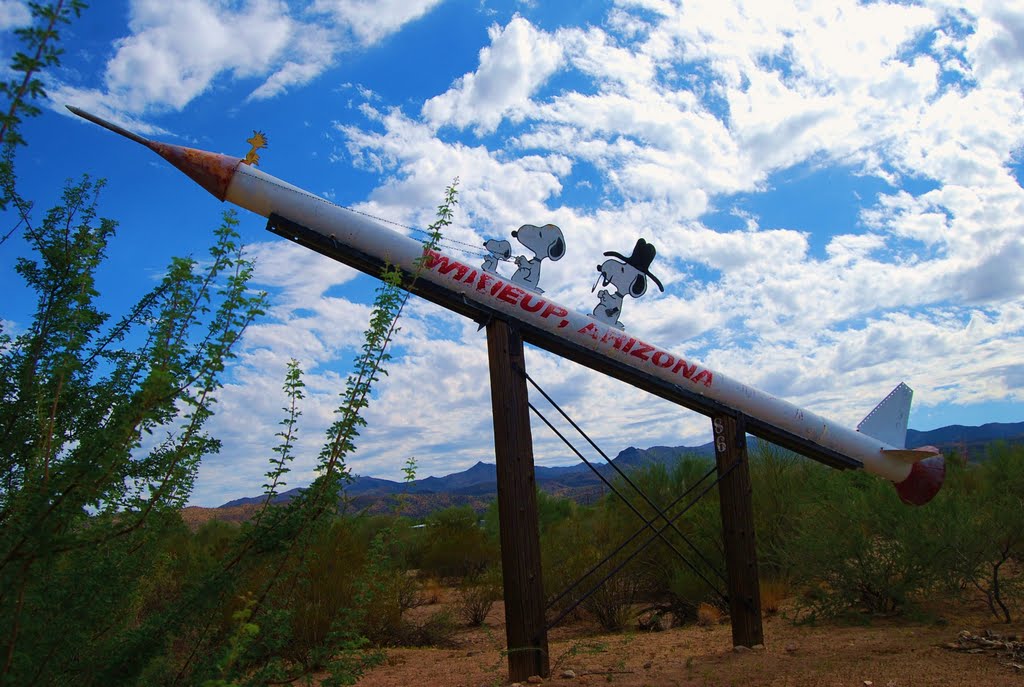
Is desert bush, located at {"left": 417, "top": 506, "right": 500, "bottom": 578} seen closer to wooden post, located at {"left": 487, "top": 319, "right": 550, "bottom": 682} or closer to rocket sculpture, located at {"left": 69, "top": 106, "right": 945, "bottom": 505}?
rocket sculpture, located at {"left": 69, "top": 106, "right": 945, "bottom": 505}

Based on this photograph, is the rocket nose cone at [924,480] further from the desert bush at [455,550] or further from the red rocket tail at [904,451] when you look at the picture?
the desert bush at [455,550]

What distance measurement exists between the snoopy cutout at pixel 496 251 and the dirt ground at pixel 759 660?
3.65 m

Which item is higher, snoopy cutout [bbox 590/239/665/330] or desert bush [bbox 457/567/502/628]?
snoopy cutout [bbox 590/239/665/330]

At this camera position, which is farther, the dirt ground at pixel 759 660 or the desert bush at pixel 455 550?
the desert bush at pixel 455 550

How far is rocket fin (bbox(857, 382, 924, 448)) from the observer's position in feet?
31.9

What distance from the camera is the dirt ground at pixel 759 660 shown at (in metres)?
6.66

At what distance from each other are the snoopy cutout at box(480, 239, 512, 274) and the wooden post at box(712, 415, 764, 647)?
3.24m

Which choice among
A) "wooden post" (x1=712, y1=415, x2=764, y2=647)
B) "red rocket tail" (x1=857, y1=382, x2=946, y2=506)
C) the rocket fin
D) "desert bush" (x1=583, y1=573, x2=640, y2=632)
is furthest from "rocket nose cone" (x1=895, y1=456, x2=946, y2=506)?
"desert bush" (x1=583, y1=573, x2=640, y2=632)

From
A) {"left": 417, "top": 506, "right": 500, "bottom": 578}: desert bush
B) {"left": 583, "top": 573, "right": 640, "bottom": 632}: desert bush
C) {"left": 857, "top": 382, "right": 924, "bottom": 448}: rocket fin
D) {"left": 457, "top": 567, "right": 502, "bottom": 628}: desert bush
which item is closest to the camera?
{"left": 857, "top": 382, "right": 924, "bottom": 448}: rocket fin

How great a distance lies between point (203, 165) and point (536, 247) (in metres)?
3.15

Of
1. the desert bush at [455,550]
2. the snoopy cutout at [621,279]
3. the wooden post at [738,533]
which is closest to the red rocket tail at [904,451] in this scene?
the wooden post at [738,533]

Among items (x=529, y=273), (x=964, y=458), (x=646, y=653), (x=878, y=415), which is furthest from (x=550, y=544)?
(x=964, y=458)

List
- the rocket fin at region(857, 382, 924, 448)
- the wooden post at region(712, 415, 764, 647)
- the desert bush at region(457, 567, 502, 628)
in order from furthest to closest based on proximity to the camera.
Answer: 1. the desert bush at region(457, 567, 502, 628)
2. the rocket fin at region(857, 382, 924, 448)
3. the wooden post at region(712, 415, 764, 647)

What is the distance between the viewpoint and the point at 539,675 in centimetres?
666
